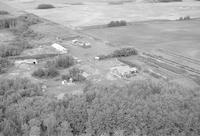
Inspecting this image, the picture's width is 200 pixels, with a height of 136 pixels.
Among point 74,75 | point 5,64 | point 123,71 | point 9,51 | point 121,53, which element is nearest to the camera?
point 74,75

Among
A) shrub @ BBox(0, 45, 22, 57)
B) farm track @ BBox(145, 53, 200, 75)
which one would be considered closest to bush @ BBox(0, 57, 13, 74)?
shrub @ BBox(0, 45, 22, 57)

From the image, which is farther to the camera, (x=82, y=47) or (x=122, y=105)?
(x=82, y=47)

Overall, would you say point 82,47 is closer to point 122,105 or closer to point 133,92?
point 133,92

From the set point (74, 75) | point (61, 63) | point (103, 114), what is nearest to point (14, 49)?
point (61, 63)

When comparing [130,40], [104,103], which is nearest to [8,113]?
Answer: [104,103]

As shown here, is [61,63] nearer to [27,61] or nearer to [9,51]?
[27,61]
